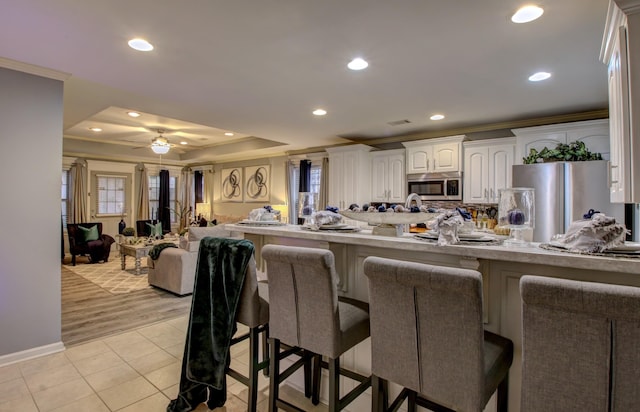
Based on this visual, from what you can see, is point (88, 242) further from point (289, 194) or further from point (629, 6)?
point (629, 6)

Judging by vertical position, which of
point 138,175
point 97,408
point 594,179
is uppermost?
point 138,175

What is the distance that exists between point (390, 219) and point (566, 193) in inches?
117

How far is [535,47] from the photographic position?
2424 mm

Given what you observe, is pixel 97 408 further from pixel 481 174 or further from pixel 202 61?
pixel 481 174

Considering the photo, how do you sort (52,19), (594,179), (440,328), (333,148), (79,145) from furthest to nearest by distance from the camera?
(79,145)
(333,148)
(594,179)
(52,19)
(440,328)

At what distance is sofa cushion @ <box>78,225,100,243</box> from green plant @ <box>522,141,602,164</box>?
8251 millimetres

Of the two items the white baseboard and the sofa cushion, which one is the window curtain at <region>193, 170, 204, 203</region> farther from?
the white baseboard

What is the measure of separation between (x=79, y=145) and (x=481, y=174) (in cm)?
809

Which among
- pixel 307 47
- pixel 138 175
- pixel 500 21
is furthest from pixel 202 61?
pixel 138 175

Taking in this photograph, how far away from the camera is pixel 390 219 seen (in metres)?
1.82

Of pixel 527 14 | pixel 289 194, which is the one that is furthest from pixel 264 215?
pixel 289 194

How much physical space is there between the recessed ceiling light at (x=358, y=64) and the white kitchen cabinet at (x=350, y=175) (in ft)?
9.61

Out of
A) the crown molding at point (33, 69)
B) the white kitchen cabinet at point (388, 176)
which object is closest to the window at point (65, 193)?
the crown molding at point (33, 69)

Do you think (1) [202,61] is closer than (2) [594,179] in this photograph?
Yes
